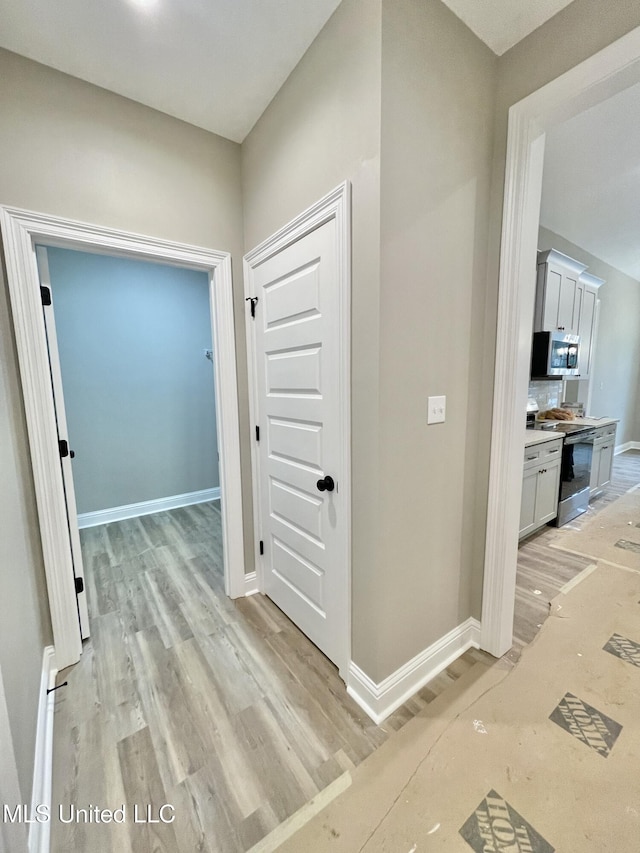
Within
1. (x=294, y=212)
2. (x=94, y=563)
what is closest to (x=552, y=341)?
(x=294, y=212)

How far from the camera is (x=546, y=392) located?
13.3ft

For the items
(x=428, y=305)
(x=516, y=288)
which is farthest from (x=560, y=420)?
(x=428, y=305)

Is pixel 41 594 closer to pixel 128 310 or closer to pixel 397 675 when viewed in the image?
pixel 397 675

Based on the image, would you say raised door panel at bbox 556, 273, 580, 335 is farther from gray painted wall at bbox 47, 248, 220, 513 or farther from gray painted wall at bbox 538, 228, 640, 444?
gray painted wall at bbox 47, 248, 220, 513

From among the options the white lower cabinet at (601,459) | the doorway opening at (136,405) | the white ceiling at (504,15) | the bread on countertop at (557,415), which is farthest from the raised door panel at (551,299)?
the doorway opening at (136,405)

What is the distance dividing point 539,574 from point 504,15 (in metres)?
3.05

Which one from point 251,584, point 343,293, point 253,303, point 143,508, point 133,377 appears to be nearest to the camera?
point 343,293

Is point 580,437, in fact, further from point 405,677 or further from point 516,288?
point 405,677

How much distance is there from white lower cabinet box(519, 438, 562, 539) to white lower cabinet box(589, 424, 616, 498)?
0.97m

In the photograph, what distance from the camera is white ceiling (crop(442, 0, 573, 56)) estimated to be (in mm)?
1272

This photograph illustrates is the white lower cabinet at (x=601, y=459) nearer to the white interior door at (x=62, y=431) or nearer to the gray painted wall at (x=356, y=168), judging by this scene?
the gray painted wall at (x=356, y=168)

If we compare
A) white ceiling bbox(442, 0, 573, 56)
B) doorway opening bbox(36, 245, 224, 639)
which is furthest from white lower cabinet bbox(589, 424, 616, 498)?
doorway opening bbox(36, 245, 224, 639)

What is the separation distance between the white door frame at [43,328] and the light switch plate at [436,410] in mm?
1363

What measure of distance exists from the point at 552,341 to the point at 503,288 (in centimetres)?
230
